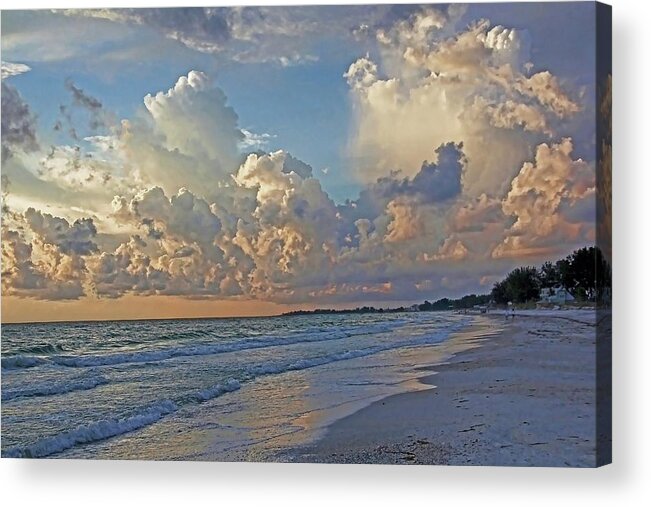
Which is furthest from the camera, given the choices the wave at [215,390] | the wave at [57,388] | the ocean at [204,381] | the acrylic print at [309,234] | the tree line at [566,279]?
the wave at [57,388]

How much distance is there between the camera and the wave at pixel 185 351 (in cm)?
1023

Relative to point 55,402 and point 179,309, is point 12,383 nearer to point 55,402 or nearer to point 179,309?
point 55,402

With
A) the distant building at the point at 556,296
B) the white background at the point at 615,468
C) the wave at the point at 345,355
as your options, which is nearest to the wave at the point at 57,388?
the white background at the point at 615,468

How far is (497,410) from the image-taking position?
973cm

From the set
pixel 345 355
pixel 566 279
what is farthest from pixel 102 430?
pixel 566 279

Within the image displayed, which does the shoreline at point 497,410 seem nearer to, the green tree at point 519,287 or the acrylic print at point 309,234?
the acrylic print at point 309,234

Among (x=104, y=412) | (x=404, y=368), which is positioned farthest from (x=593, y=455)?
(x=104, y=412)

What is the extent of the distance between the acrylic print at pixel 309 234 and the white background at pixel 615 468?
124 millimetres

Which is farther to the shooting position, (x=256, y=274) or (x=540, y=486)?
(x=256, y=274)

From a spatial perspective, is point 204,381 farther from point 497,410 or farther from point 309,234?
point 497,410

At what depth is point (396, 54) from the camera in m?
9.99

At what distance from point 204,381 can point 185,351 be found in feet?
0.90

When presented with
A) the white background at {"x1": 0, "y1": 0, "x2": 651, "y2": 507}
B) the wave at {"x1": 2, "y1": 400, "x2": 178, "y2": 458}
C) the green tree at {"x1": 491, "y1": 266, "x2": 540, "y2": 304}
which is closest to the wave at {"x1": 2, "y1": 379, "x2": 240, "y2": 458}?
the wave at {"x1": 2, "y1": 400, "x2": 178, "y2": 458}

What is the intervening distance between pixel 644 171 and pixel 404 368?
2104 millimetres
